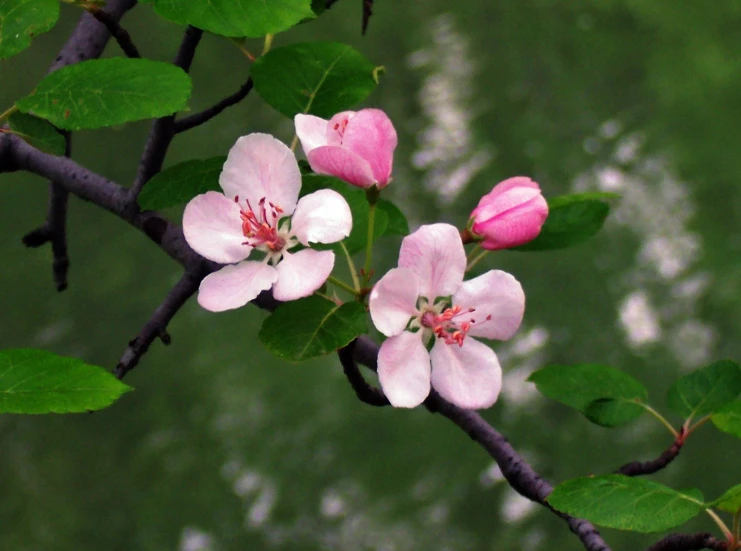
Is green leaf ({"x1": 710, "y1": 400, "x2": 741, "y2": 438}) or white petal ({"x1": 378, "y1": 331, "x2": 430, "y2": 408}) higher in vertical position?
white petal ({"x1": 378, "y1": 331, "x2": 430, "y2": 408})

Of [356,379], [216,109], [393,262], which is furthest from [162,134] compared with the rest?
[393,262]

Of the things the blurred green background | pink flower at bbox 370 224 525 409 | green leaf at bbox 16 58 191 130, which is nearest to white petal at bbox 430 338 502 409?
pink flower at bbox 370 224 525 409

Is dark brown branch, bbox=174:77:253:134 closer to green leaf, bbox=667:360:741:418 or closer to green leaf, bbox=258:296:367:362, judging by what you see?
green leaf, bbox=258:296:367:362

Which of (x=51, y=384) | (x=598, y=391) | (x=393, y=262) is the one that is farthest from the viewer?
(x=393, y=262)

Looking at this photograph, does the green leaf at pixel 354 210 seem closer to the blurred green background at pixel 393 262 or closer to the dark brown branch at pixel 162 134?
the dark brown branch at pixel 162 134

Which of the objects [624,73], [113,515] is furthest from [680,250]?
[113,515]

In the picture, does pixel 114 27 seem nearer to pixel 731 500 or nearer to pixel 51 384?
pixel 51 384
